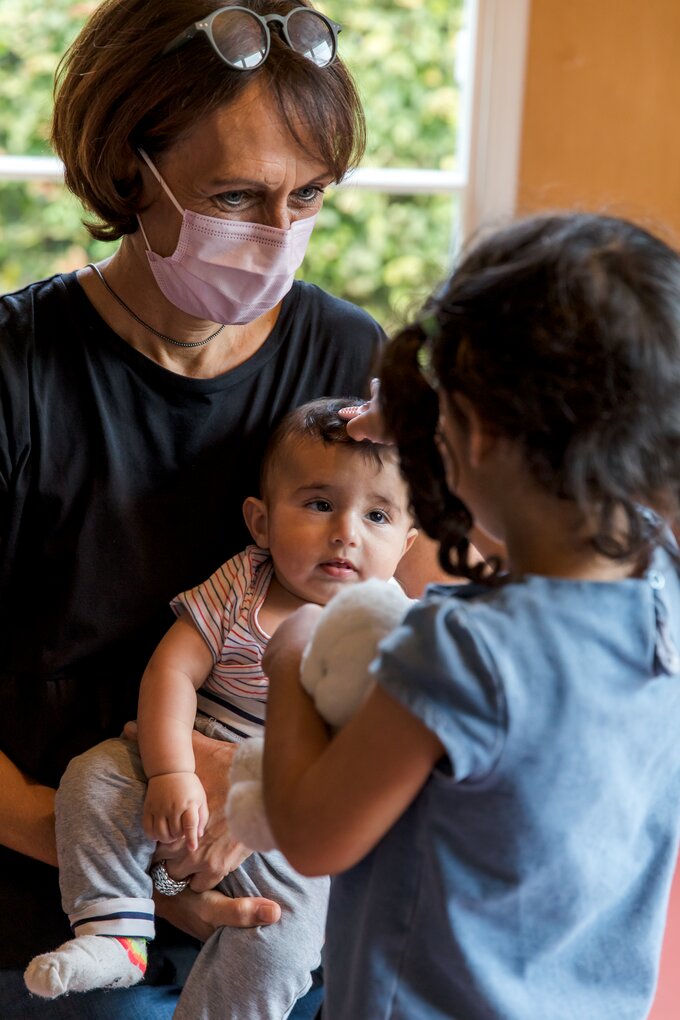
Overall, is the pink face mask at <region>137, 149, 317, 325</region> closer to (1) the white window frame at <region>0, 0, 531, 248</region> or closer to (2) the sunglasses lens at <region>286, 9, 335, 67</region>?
(2) the sunglasses lens at <region>286, 9, 335, 67</region>

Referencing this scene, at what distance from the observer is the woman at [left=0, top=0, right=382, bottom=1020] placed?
149 centimetres

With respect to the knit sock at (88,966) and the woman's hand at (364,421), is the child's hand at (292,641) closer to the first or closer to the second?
the woman's hand at (364,421)

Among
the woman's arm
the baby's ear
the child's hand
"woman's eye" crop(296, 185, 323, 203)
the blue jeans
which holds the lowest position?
the blue jeans

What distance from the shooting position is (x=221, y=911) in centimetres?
142

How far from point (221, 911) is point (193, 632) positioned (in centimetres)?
36

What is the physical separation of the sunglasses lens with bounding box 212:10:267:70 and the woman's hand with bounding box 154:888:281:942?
1047 mm

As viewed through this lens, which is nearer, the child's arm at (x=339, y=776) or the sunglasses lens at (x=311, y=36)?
the child's arm at (x=339, y=776)

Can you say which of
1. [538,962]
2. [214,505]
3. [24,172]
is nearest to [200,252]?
[214,505]

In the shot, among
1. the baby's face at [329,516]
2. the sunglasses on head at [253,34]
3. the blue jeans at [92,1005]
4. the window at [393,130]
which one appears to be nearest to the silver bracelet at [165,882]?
the blue jeans at [92,1005]

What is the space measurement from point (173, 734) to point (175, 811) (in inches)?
3.9

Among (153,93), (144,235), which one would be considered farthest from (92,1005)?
(153,93)

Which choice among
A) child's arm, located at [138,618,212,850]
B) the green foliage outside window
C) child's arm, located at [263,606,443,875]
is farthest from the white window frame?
child's arm, located at [263,606,443,875]

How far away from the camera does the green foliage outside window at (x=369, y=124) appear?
3.60 m

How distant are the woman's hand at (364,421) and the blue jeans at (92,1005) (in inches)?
29.5
